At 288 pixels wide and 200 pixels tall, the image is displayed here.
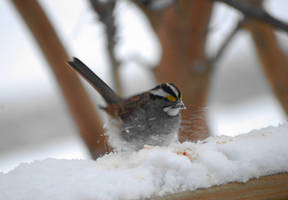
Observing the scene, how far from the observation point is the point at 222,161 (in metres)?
1.77

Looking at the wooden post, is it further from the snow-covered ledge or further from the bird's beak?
the snow-covered ledge

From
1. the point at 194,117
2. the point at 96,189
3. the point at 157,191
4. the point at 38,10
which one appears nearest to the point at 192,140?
the point at 194,117

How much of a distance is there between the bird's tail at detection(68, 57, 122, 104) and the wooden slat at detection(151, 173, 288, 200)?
45.9 inches

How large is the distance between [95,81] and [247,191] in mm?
1280

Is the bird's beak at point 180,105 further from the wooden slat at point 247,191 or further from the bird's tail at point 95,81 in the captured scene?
the wooden slat at point 247,191

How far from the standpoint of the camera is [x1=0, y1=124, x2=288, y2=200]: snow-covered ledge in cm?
162

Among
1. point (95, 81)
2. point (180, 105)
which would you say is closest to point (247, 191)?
point (180, 105)

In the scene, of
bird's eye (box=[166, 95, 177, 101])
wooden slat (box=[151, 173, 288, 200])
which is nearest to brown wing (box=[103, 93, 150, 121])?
bird's eye (box=[166, 95, 177, 101])

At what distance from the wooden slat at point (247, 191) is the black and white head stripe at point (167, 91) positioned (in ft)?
3.35

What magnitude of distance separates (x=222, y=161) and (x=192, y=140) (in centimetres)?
51

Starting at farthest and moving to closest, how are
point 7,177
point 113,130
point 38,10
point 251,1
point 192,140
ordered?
point 251,1, point 38,10, point 113,130, point 192,140, point 7,177

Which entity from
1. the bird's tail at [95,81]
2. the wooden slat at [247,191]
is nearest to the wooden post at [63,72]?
the bird's tail at [95,81]

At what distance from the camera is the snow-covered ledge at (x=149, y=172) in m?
1.62

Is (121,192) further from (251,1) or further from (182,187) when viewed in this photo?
(251,1)
